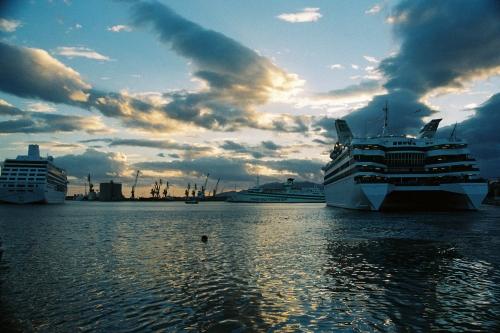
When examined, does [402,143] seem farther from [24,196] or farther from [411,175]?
[24,196]

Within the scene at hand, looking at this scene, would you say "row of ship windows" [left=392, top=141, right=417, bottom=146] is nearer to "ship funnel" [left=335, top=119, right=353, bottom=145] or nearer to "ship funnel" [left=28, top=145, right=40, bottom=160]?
"ship funnel" [left=335, top=119, right=353, bottom=145]

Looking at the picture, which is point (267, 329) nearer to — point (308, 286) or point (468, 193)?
point (308, 286)

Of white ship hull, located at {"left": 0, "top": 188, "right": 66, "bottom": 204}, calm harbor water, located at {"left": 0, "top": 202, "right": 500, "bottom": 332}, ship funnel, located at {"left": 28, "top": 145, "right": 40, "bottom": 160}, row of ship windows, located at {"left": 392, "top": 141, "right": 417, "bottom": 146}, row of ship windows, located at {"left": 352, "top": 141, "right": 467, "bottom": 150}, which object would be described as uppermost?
ship funnel, located at {"left": 28, "top": 145, "right": 40, "bottom": 160}

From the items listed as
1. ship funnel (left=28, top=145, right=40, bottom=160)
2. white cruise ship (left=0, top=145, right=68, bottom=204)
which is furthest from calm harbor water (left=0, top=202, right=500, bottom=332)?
ship funnel (left=28, top=145, right=40, bottom=160)

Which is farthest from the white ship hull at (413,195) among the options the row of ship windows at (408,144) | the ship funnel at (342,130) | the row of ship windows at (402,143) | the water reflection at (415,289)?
the water reflection at (415,289)

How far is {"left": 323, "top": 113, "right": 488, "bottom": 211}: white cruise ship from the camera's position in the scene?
80812 mm

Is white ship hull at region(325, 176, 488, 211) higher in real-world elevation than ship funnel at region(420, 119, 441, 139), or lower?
lower

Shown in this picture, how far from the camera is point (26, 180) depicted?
6068 inches

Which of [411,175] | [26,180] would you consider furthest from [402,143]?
[26,180]

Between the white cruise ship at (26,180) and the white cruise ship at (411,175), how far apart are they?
4918 inches

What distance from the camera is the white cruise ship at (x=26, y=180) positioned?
504 feet

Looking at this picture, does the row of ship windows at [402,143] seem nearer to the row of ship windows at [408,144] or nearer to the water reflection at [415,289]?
the row of ship windows at [408,144]

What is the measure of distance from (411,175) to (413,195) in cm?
816

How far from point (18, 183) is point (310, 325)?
16958 centimetres
